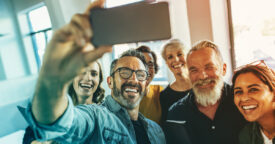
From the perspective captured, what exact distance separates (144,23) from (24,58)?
0.41 metres

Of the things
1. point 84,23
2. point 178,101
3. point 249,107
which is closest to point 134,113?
point 178,101

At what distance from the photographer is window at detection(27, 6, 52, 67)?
0.52 meters

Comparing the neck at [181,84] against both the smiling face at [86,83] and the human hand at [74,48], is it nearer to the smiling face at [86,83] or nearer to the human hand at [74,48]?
the smiling face at [86,83]

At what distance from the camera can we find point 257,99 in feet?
2.04

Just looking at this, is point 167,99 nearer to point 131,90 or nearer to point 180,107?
point 180,107

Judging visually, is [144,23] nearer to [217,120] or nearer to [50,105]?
[50,105]

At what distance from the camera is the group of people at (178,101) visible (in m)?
0.63

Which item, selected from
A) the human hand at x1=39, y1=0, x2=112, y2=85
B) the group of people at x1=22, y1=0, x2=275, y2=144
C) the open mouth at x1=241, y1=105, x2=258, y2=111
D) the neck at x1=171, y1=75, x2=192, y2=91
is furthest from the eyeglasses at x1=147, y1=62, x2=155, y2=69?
the human hand at x1=39, y1=0, x2=112, y2=85

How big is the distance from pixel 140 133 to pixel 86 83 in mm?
269

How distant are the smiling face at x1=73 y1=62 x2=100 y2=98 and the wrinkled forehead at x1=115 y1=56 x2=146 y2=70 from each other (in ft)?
0.29

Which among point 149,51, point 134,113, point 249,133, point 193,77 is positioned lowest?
point 249,133

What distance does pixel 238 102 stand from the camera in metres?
0.65

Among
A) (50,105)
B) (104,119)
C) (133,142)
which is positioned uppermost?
(50,105)

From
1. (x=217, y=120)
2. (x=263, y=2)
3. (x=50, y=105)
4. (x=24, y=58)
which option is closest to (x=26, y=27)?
(x=24, y=58)
